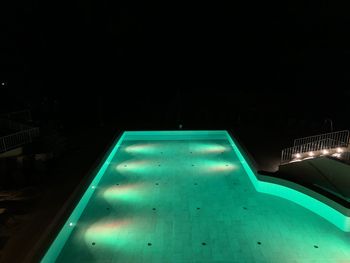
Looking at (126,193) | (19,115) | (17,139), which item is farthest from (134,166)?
(19,115)

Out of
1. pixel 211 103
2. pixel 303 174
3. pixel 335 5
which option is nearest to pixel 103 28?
pixel 211 103

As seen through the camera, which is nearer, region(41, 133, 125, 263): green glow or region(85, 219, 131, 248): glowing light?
region(41, 133, 125, 263): green glow

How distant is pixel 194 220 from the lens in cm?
636

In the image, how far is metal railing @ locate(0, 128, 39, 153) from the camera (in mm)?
8422

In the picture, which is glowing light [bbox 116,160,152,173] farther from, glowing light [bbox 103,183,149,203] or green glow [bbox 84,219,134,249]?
green glow [bbox 84,219,134,249]

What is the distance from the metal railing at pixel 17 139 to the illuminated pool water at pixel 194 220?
241 centimetres

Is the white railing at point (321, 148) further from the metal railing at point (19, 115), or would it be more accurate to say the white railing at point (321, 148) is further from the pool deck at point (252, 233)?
the metal railing at point (19, 115)

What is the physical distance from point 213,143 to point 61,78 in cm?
921

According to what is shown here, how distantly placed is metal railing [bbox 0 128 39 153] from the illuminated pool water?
241 centimetres

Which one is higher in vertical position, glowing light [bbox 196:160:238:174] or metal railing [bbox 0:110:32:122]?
metal railing [bbox 0:110:32:122]

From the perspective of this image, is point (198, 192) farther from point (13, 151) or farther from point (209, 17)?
point (209, 17)

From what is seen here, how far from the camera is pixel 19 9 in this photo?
45.4ft

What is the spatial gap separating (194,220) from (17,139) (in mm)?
5927

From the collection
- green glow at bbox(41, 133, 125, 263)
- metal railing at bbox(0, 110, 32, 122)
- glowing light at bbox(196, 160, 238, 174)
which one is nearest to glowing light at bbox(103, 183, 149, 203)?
green glow at bbox(41, 133, 125, 263)
